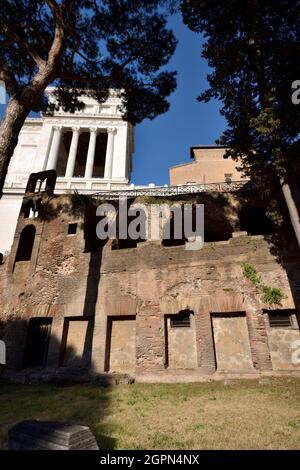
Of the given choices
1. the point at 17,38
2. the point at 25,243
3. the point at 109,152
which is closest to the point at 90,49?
the point at 17,38

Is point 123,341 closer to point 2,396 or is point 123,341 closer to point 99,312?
point 99,312

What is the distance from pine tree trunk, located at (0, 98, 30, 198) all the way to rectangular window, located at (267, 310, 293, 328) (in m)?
9.36

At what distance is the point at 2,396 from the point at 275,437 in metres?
7.62

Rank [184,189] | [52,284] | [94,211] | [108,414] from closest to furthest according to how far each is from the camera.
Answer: [108,414] < [52,284] < [94,211] < [184,189]

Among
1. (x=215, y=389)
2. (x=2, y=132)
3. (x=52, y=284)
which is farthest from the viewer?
(x=52, y=284)

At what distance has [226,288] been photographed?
1030 cm

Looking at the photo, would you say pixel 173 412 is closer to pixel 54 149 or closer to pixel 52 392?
pixel 52 392

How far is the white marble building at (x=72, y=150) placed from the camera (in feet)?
84.0

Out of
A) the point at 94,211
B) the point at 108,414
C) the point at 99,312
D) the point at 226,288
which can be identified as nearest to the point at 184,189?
the point at 94,211

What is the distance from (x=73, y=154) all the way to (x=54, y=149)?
2064mm

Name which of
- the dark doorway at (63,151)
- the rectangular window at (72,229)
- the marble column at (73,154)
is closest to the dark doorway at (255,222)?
the rectangular window at (72,229)

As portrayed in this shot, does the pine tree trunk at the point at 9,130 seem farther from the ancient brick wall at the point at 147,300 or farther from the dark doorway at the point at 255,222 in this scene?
the dark doorway at the point at 255,222

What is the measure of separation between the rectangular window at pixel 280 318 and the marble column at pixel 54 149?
79.9ft

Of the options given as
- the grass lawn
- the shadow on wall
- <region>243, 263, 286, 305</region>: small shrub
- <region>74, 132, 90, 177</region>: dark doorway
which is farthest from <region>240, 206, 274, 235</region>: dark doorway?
<region>74, 132, 90, 177</region>: dark doorway
